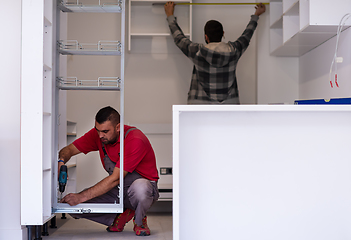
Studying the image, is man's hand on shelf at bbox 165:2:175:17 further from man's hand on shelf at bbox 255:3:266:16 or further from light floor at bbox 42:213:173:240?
light floor at bbox 42:213:173:240

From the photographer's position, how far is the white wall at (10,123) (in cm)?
233

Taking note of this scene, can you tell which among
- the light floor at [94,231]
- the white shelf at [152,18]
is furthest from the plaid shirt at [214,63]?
the light floor at [94,231]

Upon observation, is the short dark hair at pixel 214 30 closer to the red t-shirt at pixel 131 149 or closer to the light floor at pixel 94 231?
the red t-shirt at pixel 131 149

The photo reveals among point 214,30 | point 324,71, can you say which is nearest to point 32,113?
point 214,30

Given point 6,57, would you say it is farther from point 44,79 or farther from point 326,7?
point 326,7

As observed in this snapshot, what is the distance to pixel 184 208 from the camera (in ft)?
6.30

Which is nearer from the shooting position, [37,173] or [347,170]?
[347,170]

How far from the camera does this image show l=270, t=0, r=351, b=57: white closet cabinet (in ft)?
8.79

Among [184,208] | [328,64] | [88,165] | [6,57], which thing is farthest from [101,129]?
[328,64]

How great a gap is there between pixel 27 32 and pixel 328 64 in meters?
2.24

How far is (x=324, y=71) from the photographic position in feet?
10.7

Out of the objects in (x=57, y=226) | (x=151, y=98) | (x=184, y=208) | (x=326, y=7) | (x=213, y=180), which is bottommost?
(x=57, y=226)

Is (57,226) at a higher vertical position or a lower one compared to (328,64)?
lower

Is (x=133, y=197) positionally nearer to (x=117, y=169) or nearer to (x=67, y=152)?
(x=117, y=169)
